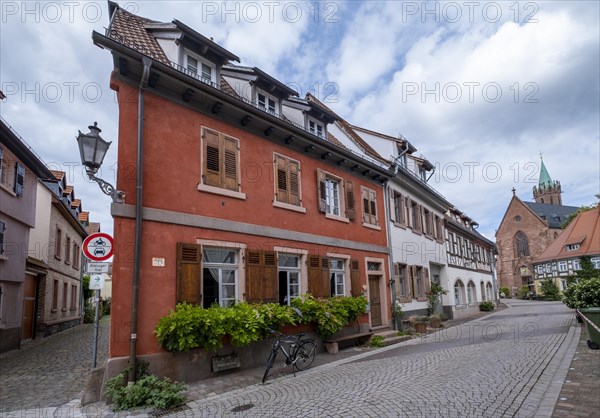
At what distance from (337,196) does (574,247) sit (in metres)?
46.1

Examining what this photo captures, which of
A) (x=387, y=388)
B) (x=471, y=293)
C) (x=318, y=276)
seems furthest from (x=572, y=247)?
(x=387, y=388)

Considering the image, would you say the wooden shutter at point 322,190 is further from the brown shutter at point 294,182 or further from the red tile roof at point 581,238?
the red tile roof at point 581,238

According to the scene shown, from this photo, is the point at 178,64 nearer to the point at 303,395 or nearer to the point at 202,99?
the point at 202,99

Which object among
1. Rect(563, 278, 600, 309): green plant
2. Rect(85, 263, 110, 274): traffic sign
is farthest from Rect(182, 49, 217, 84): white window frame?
Rect(563, 278, 600, 309): green plant

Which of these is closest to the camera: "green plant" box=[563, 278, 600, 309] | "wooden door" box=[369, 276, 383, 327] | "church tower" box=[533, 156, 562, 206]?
"green plant" box=[563, 278, 600, 309]

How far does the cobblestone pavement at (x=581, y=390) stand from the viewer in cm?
563

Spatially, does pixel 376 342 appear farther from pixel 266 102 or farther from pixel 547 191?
pixel 547 191

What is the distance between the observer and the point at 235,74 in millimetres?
12273

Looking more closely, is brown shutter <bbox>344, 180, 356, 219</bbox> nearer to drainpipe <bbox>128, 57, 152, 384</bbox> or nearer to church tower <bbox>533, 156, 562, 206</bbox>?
drainpipe <bbox>128, 57, 152, 384</bbox>

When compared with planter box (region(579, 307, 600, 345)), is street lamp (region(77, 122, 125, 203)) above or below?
above

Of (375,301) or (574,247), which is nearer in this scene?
(375,301)

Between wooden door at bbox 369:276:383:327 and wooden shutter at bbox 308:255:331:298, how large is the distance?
126 inches

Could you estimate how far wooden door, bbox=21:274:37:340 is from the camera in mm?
17484

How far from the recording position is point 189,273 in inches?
347
